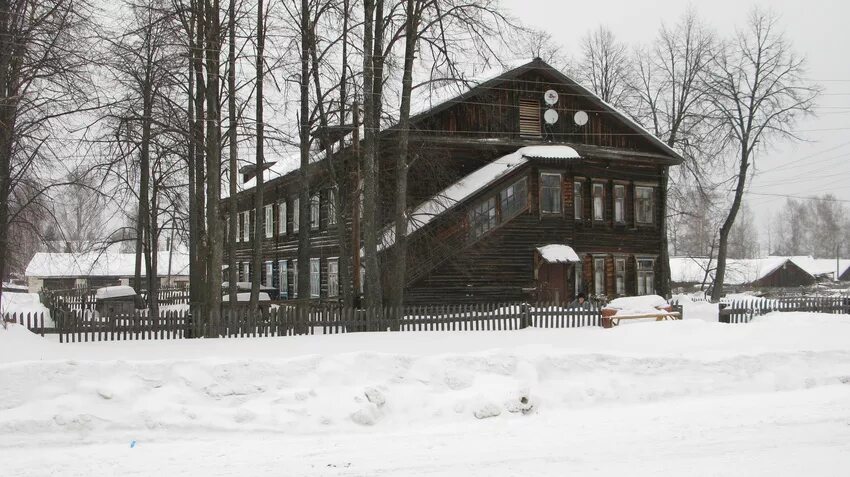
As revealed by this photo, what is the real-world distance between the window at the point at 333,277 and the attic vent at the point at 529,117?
9933 mm

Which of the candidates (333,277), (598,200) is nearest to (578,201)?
(598,200)

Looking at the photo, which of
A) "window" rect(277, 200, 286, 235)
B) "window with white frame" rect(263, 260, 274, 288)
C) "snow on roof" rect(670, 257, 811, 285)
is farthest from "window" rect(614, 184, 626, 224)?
"snow on roof" rect(670, 257, 811, 285)

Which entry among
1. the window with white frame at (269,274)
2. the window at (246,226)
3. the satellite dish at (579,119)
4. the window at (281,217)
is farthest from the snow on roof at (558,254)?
the window at (246,226)

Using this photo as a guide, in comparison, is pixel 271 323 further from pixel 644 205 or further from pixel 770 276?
pixel 770 276

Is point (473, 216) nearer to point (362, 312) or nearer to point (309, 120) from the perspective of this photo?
point (309, 120)

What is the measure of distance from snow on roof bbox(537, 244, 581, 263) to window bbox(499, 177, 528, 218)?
193 centimetres

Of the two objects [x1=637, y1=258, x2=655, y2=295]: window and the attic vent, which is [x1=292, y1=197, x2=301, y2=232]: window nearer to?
the attic vent

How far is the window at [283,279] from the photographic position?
37750mm

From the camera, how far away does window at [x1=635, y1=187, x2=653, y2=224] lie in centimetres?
3259

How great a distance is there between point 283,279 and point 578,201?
53.9 ft

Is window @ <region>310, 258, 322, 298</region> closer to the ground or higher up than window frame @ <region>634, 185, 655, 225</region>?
closer to the ground

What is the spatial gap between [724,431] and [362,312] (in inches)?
379

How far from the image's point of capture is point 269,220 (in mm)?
39781

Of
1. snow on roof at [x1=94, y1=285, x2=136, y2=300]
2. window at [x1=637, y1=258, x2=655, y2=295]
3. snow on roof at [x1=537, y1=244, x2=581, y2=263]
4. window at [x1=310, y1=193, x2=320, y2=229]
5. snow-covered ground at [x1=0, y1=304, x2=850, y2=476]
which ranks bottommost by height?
snow-covered ground at [x1=0, y1=304, x2=850, y2=476]
